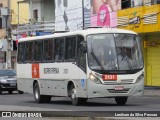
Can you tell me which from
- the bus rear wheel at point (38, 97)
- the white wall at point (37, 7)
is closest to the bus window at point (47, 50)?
the bus rear wheel at point (38, 97)

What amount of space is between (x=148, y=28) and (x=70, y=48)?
13.5 m

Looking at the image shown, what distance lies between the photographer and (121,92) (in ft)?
77.5

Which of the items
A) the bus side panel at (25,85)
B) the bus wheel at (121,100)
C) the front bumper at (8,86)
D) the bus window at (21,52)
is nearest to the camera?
the bus wheel at (121,100)

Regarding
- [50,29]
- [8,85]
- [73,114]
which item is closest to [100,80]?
[73,114]

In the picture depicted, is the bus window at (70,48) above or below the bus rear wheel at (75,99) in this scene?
above

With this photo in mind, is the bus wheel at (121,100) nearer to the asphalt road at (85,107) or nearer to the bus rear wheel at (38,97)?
the asphalt road at (85,107)

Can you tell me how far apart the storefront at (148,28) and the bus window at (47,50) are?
1091 cm

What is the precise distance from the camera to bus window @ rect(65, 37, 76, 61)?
24.9 meters

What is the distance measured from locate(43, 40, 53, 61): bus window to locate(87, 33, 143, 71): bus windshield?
11.1ft

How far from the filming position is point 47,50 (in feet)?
89.4

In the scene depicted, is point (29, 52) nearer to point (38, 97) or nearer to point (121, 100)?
point (38, 97)

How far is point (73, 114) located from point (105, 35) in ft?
21.4

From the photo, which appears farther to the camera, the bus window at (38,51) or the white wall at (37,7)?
the white wall at (37,7)

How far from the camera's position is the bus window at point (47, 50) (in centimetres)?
2700
